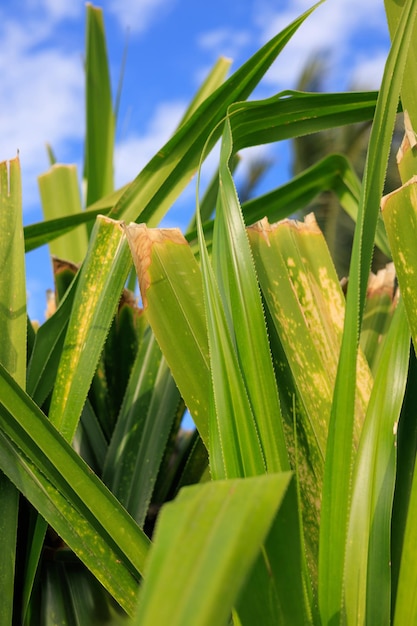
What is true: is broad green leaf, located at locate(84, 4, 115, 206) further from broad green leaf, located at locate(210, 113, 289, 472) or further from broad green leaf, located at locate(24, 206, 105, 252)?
broad green leaf, located at locate(210, 113, 289, 472)

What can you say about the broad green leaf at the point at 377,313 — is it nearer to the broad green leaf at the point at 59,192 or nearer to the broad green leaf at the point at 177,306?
the broad green leaf at the point at 177,306

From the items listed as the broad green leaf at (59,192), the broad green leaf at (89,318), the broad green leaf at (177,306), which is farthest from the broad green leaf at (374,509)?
the broad green leaf at (59,192)

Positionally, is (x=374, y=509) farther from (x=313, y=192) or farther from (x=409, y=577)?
(x=313, y=192)

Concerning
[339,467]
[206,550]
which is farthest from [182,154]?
[206,550]

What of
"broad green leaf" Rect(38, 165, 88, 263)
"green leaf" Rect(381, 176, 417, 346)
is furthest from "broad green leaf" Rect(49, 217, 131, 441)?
"broad green leaf" Rect(38, 165, 88, 263)

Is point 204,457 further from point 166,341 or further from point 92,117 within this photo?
point 92,117
